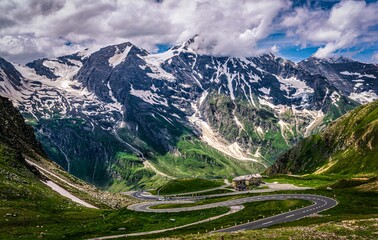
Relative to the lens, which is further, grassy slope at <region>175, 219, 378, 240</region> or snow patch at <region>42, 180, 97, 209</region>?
snow patch at <region>42, 180, 97, 209</region>

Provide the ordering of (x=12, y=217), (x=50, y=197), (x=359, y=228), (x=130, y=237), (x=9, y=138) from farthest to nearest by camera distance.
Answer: (x=9, y=138), (x=50, y=197), (x=12, y=217), (x=130, y=237), (x=359, y=228)

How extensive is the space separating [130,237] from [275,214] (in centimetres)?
4134

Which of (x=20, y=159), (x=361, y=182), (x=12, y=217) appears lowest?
(x=361, y=182)

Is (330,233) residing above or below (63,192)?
below

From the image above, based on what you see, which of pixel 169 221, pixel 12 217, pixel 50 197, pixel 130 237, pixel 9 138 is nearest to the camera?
pixel 130 237

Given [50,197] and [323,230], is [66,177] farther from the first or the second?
[323,230]

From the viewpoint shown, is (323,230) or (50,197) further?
(50,197)

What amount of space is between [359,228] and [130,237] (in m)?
50.7

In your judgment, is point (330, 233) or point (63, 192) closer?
point (330, 233)

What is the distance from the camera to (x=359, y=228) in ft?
200

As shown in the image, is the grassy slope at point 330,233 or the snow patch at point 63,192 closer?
the grassy slope at point 330,233

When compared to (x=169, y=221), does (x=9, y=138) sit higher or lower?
higher

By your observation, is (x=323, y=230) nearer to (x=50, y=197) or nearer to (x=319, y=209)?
(x=319, y=209)

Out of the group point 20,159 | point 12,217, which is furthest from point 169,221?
point 20,159
